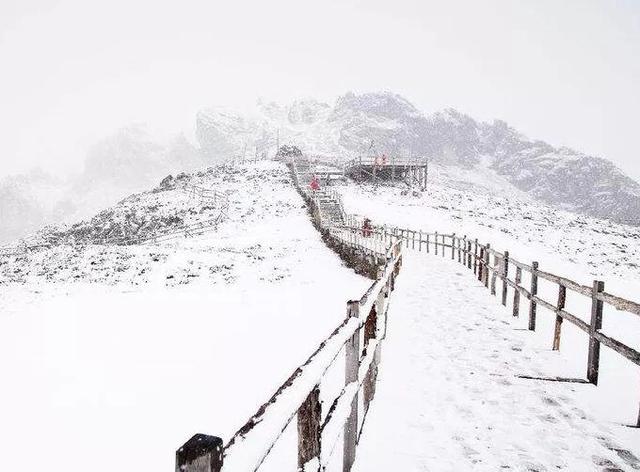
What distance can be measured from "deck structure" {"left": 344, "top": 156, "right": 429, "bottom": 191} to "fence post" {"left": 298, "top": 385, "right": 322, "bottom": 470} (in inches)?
1929

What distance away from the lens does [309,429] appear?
2531mm

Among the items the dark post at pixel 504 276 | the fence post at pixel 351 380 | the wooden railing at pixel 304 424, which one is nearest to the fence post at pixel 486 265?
the dark post at pixel 504 276

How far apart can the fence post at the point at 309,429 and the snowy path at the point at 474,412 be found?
1727 mm

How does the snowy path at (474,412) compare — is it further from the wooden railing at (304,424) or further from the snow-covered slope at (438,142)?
the snow-covered slope at (438,142)

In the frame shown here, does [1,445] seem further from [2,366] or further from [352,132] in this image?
[352,132]

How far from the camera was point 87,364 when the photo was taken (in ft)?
33.2

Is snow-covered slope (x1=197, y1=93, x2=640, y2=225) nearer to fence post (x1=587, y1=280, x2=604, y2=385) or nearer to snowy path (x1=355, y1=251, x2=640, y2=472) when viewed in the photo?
snowy path (x1=355, y1=251, x2=640, y2=472)

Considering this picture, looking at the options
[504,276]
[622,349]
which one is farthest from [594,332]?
[504,276]

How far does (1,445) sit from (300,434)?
7.40 metres

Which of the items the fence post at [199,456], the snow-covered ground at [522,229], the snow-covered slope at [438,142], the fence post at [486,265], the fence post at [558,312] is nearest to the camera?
the fence post at [199,456]

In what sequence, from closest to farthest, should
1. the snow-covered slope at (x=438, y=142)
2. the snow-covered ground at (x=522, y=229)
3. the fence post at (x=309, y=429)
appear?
the fence post at (x=309, y=429), the snow-covered ground at (x=522, y=229), the snow-covered slope at (x=438, y=142)

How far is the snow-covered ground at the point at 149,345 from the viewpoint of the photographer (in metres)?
7.39

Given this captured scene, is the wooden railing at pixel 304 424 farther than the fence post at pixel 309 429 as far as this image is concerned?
No

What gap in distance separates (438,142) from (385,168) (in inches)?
4738
